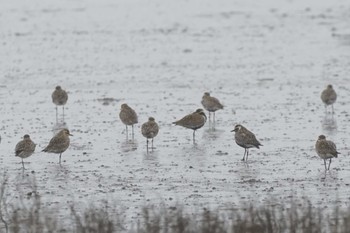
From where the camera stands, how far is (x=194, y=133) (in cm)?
1950

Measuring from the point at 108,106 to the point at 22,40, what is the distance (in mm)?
11848

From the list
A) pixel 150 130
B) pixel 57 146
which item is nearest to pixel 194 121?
pixel 150 130

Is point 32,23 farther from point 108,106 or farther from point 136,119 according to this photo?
point 136,119

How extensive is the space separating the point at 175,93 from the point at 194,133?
5.13 meters

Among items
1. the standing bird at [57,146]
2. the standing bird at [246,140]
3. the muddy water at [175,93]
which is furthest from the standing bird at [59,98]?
the standing bird at [246,140]

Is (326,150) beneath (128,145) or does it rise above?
beneath

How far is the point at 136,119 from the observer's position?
19812 mm

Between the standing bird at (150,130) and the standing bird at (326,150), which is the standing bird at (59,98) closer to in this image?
the standing bird at (150,130)

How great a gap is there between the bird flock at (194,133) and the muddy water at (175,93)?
27cm

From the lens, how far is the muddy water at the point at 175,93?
15562 mm

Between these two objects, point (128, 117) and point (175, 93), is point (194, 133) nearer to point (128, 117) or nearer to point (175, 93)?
point (128, 117)

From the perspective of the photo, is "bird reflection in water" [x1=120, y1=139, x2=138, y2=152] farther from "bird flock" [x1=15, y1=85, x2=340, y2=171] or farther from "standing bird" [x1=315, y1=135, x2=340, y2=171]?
"standing bird" [x1=315, y1=135, x2=340, y2=171]

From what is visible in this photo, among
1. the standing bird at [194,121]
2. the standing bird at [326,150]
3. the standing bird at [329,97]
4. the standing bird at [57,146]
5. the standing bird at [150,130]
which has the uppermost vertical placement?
the standing bird at [329,97]

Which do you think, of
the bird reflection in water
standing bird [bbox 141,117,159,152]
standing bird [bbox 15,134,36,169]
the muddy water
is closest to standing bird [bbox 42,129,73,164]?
the muddy water
